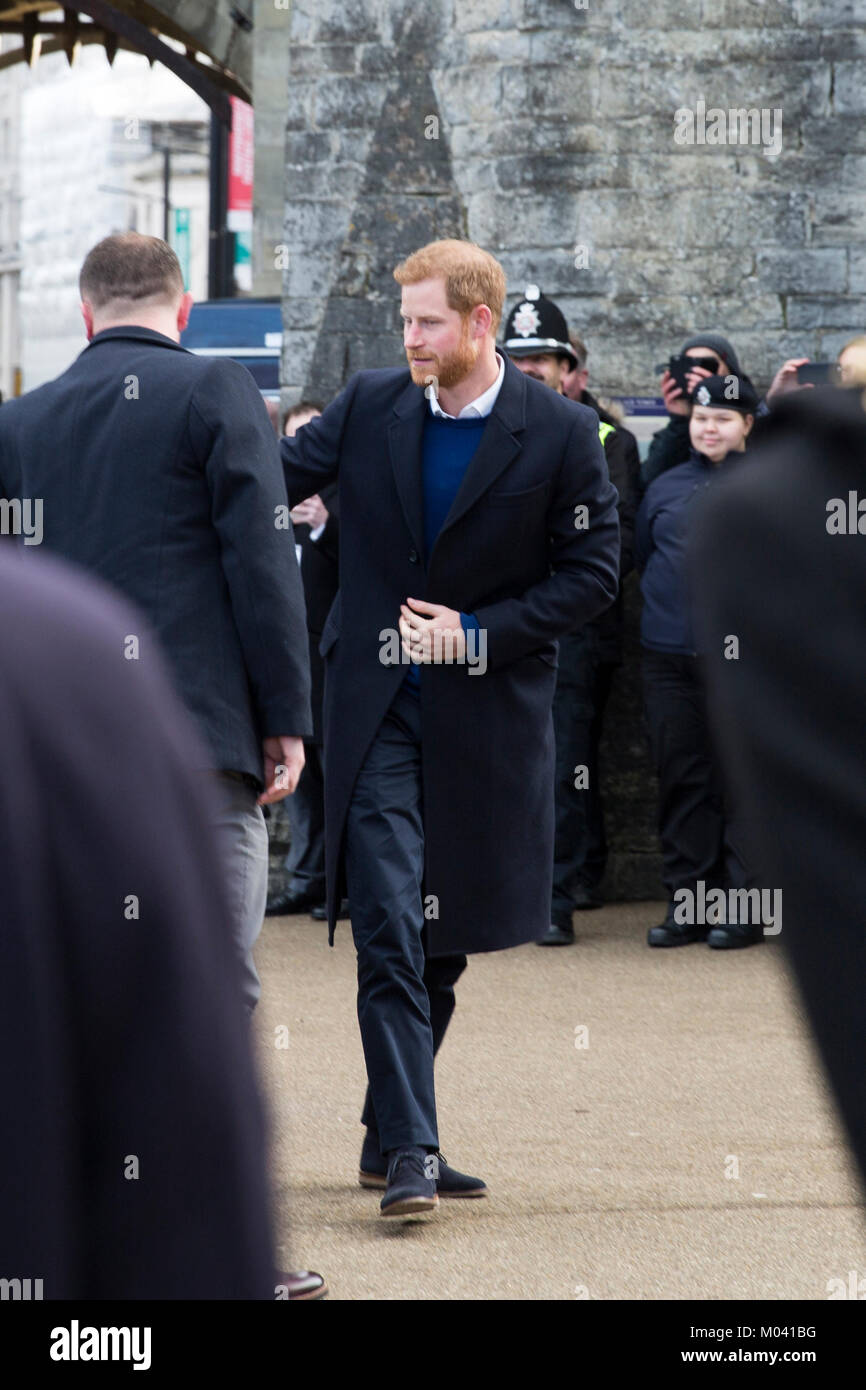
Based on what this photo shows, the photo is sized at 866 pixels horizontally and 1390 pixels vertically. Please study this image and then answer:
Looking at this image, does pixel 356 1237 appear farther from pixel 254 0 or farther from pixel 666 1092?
pixel 254 0

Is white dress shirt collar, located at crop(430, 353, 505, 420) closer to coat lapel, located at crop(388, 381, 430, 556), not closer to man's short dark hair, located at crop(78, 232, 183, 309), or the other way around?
coat lapel, located at crop(388, 381, 430, 556)

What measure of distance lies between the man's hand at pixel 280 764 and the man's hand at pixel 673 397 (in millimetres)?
4107

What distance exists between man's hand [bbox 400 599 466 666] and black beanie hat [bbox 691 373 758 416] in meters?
3.27

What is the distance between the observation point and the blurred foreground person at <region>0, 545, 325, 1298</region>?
906mm

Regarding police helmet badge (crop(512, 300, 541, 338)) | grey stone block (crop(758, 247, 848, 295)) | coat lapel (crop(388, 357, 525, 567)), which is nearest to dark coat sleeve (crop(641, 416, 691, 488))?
police helmet badge (crop(512, 300, 541, 338))

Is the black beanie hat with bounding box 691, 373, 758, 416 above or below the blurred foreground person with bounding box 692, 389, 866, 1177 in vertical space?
above

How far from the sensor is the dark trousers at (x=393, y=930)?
4465 millimetres

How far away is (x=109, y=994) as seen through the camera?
92 centimetres

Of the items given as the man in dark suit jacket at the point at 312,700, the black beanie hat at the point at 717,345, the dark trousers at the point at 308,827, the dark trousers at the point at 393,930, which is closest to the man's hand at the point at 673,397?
the black beanie hat at the point at 717,345

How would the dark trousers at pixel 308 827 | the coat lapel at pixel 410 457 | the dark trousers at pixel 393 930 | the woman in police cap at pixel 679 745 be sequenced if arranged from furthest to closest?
1. the dark trousers at pixel 308 827
2. the woman in police cap at pixel 679 745
3. the coat lapel at pixel 410 457
4. the dark trousers at pixel 393 930

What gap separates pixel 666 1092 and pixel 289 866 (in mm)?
3272

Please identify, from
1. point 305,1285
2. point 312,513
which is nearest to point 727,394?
point 312,513

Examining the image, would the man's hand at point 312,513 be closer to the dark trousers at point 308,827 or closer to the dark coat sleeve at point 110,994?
the dark trousers at point 308,827
